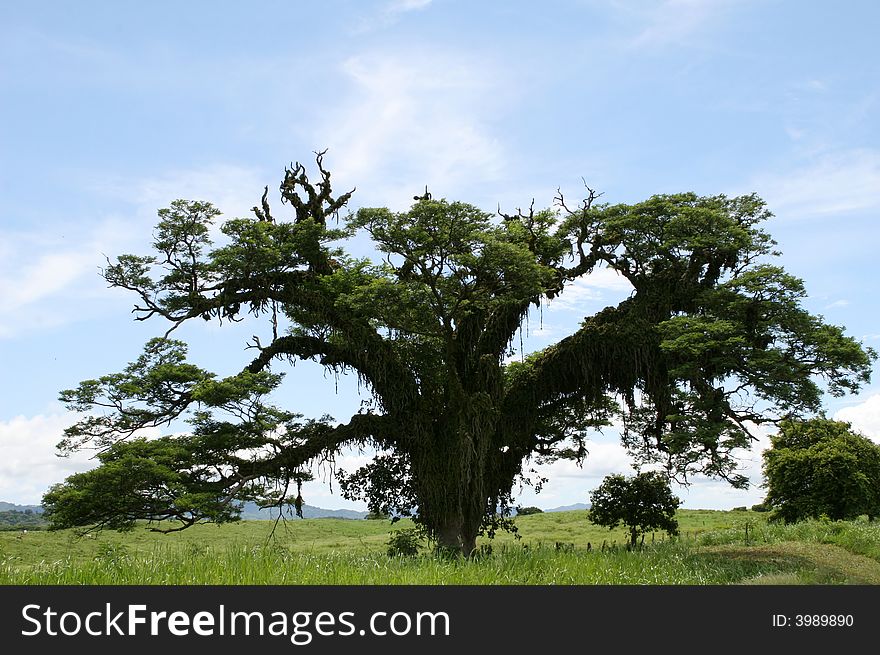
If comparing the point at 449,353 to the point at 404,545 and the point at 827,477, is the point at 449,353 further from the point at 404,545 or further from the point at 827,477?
the point at 827,477

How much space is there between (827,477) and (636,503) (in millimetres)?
9013

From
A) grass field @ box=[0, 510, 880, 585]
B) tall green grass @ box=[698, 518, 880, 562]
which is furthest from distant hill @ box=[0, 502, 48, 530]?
tall green grass @ box=[698, 518, 880, 562]

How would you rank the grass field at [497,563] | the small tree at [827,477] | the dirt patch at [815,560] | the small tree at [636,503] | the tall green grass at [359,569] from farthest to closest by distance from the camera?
1. the small tree at [827,477]
2. the small tree at [636,503]
3. the dirt patch at [815,560]
4. the grass field at [497,563]
5. the tall green grass at [359,569]

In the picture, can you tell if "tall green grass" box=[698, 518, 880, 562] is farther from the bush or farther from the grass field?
the bush

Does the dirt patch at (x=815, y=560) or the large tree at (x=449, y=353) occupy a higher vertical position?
the large tree at (x=449, y=353)

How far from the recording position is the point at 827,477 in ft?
97.9

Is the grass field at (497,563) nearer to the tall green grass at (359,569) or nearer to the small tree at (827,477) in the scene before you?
the tall green grass at (359,569)

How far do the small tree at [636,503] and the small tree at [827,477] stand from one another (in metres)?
6.42

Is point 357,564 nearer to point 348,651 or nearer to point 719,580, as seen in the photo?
point 348,651

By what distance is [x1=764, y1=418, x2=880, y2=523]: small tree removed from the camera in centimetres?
2945

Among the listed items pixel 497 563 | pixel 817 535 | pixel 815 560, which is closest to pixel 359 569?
pixel 497 563

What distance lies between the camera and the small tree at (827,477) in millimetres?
29453

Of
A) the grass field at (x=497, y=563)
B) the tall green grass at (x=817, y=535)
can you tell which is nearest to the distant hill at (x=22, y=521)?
the grass field at (x=497, y=563)

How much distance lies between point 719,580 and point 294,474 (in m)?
13.2
